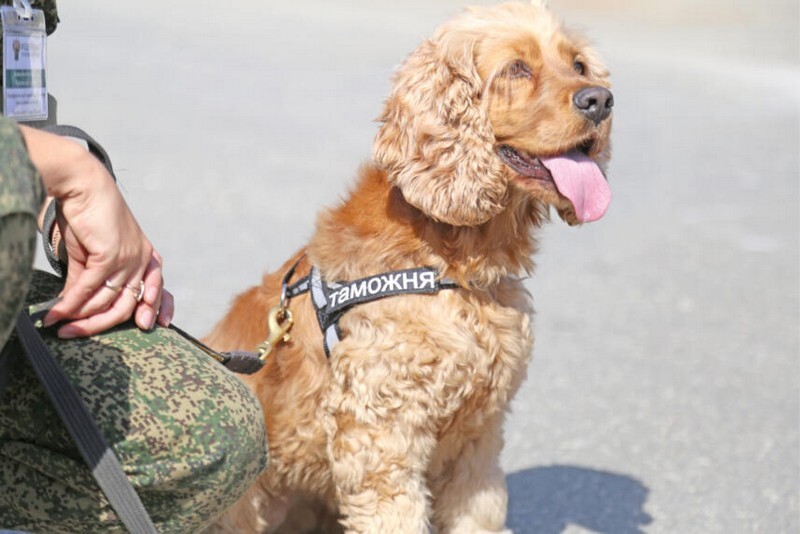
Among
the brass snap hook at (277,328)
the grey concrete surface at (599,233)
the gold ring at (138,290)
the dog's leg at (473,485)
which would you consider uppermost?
the gold ring at (138,290)

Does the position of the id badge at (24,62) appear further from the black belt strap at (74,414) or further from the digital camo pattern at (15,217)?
the digital camo pattern at (15,217)

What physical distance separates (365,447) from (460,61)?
1.09m

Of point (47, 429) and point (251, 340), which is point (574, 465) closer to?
point (251, 340)

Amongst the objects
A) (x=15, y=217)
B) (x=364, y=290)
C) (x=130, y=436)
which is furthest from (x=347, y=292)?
(x=15, y=217)

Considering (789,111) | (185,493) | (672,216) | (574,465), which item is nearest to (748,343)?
(574,465)

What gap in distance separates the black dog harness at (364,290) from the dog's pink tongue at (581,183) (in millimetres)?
405

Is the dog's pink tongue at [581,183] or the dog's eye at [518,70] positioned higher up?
the dog's eye at [518,70]

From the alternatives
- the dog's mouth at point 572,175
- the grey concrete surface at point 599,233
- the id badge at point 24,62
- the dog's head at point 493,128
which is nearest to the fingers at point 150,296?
the id badge at point 24,62

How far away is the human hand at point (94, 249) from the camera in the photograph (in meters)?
2.05

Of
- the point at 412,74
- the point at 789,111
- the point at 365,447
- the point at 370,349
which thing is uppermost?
the point at 412,74

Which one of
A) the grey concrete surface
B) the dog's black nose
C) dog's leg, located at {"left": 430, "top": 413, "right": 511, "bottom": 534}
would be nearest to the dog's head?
the dog's black nose

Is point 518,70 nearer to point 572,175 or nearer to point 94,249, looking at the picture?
point 572,175

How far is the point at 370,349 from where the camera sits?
3014mm

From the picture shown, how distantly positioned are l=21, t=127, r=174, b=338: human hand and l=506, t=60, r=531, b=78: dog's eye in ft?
3.88
